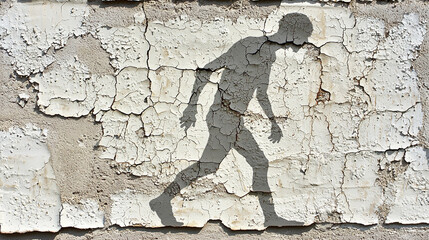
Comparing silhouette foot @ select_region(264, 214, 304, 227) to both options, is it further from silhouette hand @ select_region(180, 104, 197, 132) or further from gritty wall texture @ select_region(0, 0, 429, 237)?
silhouette hand @ select_region(180, 104, 197, 132)

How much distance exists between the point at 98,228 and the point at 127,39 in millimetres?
792

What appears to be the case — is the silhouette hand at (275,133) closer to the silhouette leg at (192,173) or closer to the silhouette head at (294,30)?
the silhouette leg at (192,173)

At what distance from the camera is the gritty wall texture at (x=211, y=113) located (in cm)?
172

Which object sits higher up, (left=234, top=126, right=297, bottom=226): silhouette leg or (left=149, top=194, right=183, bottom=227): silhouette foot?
(left=234, top=126, right=297, bottom=226): silhouette leg

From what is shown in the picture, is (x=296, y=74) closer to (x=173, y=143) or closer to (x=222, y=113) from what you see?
(x=222, y=113)

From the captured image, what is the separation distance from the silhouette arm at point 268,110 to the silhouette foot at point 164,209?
1.68 ft

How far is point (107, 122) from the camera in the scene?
1.74 meters

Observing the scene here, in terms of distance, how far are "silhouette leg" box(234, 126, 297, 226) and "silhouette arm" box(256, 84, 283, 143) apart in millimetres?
84

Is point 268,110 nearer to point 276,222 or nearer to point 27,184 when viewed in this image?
point 276,222

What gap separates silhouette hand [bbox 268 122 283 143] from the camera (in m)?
1.77

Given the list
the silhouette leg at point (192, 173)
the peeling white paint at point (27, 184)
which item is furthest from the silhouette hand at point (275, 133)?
the peeling white paint at point (27, 184)

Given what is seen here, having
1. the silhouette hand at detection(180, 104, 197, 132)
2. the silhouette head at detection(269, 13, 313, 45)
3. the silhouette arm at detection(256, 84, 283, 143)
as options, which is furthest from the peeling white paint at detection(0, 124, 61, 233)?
the silhouette head at detection(269, 13, 313, 45)

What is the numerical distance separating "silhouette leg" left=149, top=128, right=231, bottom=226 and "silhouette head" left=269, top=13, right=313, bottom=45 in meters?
0.47

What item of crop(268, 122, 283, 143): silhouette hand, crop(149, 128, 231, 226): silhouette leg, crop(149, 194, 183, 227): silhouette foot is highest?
crop(268, 122, 283, 143): silhouette hand
